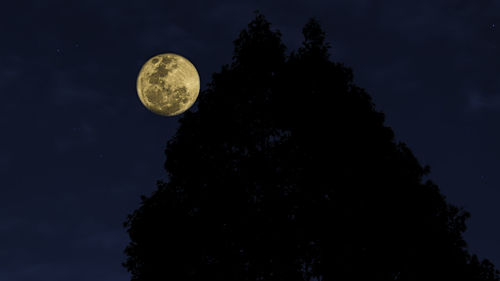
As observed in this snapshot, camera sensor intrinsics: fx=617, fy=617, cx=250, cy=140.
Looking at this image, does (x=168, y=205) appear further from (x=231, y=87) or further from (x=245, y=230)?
(x=231, y=87)

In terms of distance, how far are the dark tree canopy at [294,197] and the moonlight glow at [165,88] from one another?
3.13 feet

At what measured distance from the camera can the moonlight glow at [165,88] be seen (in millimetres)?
25125

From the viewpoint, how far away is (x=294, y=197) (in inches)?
868

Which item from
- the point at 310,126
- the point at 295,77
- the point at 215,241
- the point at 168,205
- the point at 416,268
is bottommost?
the point at 416,268

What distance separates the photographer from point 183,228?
21.5m

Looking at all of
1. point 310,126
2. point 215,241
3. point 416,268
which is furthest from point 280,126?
point 416,268

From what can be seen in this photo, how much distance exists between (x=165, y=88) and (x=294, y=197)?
23.9ft

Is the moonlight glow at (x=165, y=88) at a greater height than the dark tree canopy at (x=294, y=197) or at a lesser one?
greater

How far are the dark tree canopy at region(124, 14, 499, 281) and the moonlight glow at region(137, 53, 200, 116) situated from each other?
37.5 inches

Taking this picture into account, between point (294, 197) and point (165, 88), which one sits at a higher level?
point (165, 88)

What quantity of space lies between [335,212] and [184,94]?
26.8 feet

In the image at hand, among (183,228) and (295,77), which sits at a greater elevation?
(295,77)

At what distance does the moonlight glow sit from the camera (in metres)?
25.1

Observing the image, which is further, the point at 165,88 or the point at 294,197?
the point at 165,88
